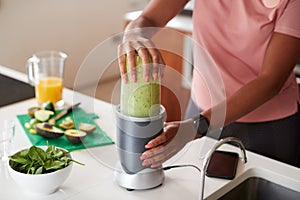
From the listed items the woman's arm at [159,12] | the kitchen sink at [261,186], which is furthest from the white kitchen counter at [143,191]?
the woman's arm at [159,12]

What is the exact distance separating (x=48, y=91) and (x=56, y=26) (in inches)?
69.1

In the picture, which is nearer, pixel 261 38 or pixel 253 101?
pixel 253 101

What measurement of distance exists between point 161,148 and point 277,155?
0.59 metres

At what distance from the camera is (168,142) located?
107 cm

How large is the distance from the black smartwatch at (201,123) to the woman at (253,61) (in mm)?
15

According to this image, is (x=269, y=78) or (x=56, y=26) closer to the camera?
(x=269, y=78)

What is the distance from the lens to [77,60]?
3.45 meters

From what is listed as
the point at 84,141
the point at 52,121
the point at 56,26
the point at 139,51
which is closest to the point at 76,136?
the point at 84,141

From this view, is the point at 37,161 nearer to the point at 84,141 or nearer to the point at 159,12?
the point at 84,141

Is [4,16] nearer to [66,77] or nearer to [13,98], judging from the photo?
[66,77]

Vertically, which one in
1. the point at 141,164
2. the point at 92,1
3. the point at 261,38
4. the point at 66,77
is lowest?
the point at 66,77

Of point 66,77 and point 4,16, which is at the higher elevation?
point 4,16

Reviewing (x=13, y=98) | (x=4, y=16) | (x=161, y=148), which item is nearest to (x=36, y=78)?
(x=13, y=98)

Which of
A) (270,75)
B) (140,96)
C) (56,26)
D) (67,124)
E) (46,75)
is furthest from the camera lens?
(56,26)
